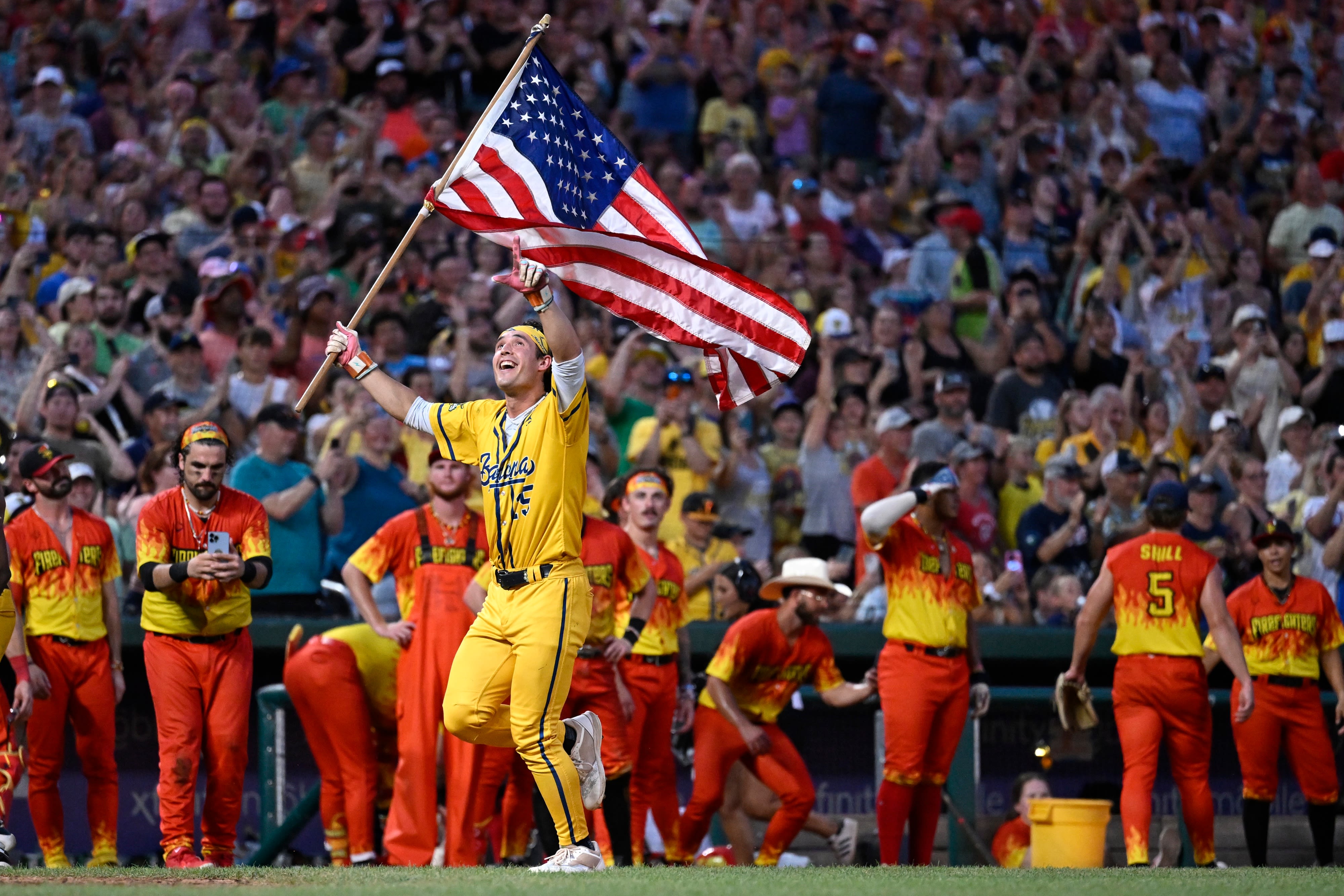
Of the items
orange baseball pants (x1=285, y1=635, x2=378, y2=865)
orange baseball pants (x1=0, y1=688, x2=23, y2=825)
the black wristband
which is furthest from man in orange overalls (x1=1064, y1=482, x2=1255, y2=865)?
orange baseball pants (x1=0, y1=688, x2=23, y2=825)

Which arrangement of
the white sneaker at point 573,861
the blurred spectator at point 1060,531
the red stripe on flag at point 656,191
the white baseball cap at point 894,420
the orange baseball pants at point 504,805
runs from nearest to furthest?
the white sneaker at point 573,861, the red stripe on flag at point 656,191, the orange baseball pants at point 504,805, the white baseball cap at point 894,420, the blurred spectator at point 1060,531

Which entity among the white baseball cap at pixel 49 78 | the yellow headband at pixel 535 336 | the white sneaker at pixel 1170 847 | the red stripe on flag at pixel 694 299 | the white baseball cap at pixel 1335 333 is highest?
the white baseball cap at pixel 49 78

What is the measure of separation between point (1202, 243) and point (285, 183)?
25.4 feet

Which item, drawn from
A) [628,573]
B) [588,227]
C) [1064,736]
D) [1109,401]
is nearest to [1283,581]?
[1064,736]

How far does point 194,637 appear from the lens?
844cm

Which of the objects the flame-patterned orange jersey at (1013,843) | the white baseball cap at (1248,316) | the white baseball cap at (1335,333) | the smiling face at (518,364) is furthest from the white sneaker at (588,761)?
the white baseball cap at (1335,333)

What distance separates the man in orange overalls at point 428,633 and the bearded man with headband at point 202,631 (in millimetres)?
974

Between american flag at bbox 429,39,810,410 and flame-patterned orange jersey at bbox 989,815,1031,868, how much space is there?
4.25m

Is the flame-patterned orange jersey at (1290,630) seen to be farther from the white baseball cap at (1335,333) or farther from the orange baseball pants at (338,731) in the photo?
the orange baseball pants at (338,731)

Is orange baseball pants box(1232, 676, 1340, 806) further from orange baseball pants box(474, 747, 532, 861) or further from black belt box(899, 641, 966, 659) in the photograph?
orange baseball pants box(474, 747, 532, 861)

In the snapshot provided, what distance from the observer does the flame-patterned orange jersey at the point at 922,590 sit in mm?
9422

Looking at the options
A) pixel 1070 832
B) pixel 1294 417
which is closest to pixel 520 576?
pixel 1070 832

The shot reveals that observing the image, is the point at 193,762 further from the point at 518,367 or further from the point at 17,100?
the point at 17,100

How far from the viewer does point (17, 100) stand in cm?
1410
